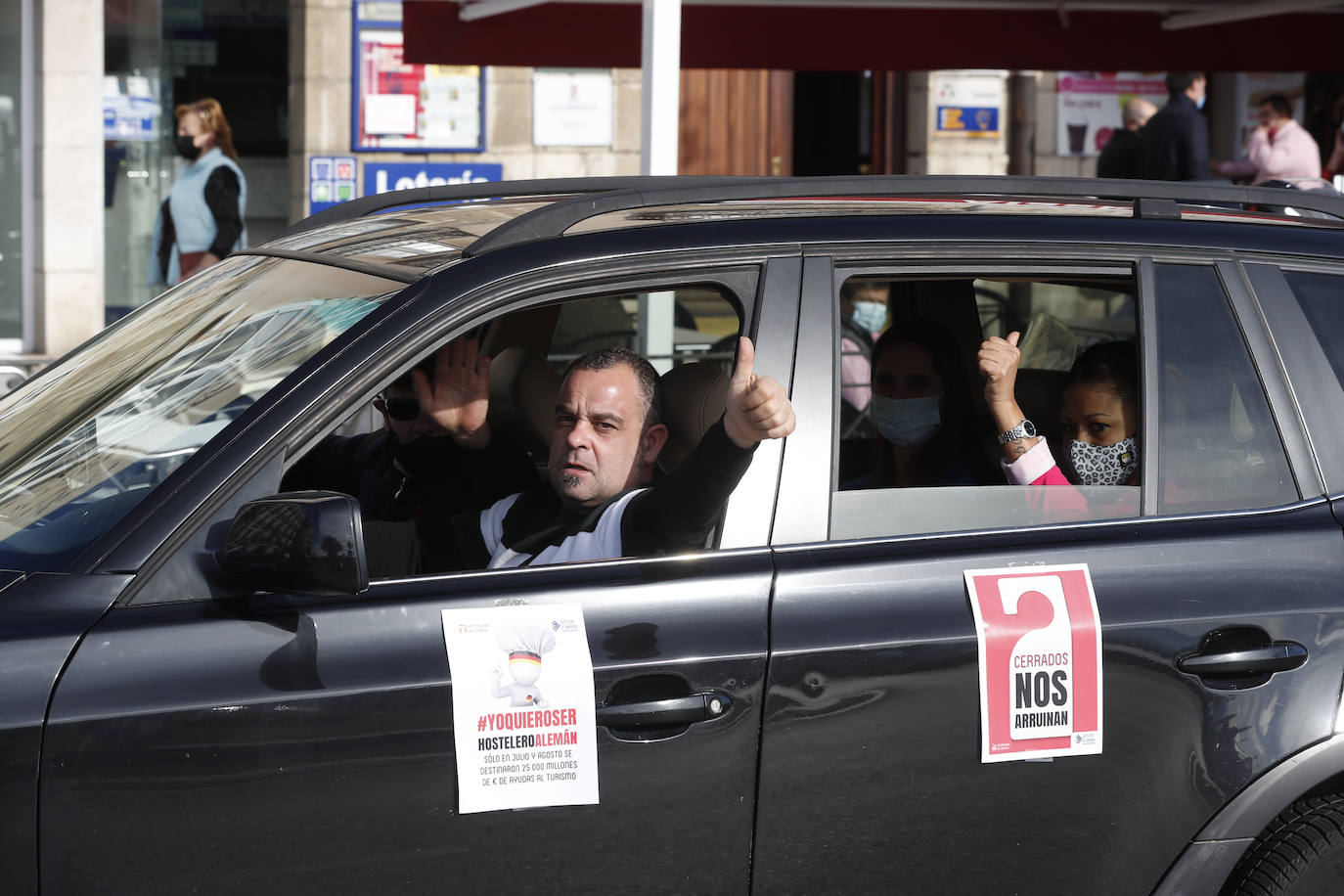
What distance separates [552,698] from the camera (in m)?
2.53

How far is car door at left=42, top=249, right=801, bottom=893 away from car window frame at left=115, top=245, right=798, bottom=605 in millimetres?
16

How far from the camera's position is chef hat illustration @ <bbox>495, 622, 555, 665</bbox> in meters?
2.53

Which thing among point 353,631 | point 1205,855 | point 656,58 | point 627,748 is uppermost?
point 656,58

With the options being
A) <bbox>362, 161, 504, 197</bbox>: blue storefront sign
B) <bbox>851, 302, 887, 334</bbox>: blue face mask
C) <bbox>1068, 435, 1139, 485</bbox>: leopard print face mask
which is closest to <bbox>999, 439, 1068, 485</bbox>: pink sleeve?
<bbox>1068, 435, 1139, 485</bbox>: leopard print face mask

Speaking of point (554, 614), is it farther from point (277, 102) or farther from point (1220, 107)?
point (1220, 107)

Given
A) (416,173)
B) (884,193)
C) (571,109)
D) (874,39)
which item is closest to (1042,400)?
(884,193)

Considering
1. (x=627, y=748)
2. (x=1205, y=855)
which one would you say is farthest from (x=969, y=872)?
(x=627, y=748)

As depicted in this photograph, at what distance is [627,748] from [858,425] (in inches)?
123

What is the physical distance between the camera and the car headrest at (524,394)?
378 centimetres

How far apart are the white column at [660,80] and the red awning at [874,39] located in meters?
2.30

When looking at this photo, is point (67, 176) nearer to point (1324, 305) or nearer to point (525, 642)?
point (525, 642)

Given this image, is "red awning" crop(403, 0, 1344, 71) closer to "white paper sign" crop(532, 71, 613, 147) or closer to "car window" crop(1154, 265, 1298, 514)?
"white paper sign" crop(532, 71, 613, 147)

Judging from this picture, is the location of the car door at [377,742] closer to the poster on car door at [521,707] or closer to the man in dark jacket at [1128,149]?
the poster on car door at [521,707]

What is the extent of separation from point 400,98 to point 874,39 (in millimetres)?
4377
